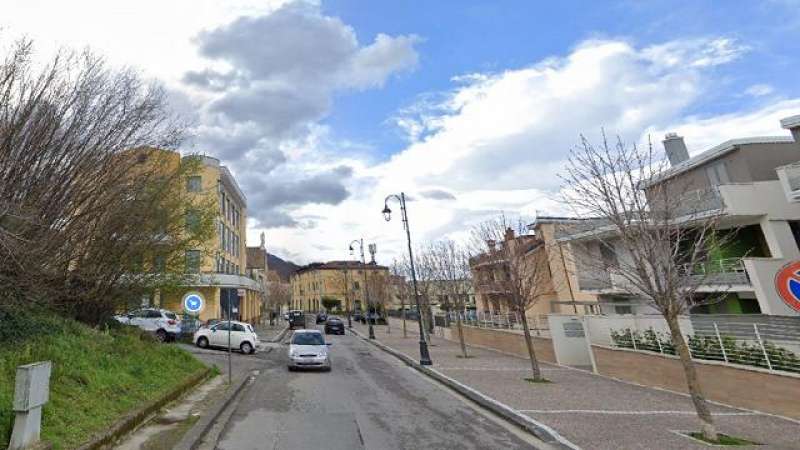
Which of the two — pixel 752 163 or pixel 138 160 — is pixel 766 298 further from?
pixel 138 160

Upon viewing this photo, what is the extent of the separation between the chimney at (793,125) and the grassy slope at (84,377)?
2609cm

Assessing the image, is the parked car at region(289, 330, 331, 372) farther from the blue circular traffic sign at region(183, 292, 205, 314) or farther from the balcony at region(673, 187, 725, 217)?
the balcony at region(673, 187, 725, 217)

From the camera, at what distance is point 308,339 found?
18609 mm

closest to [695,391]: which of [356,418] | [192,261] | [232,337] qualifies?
[356,418]

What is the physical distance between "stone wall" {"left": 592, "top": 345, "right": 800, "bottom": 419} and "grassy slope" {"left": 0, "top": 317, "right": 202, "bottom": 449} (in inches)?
543

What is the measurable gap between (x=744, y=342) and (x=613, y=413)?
468cm

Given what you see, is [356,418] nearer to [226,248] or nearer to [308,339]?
[308,339]

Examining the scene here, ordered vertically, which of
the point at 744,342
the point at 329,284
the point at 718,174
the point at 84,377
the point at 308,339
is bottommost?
the point at 744,342

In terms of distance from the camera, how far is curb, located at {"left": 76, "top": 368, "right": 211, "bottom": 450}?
6.14 m

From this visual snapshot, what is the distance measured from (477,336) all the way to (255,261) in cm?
6153

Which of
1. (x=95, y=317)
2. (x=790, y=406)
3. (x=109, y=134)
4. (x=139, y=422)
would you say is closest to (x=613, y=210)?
(x=790, y=406)

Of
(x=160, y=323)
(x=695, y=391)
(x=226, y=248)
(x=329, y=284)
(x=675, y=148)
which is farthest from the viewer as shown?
(x=329, y=284)

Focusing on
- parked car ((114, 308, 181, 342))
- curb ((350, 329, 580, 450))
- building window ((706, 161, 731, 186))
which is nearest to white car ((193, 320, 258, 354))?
parked car ((114, 308, 181, 342))

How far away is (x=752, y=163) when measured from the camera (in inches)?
808
